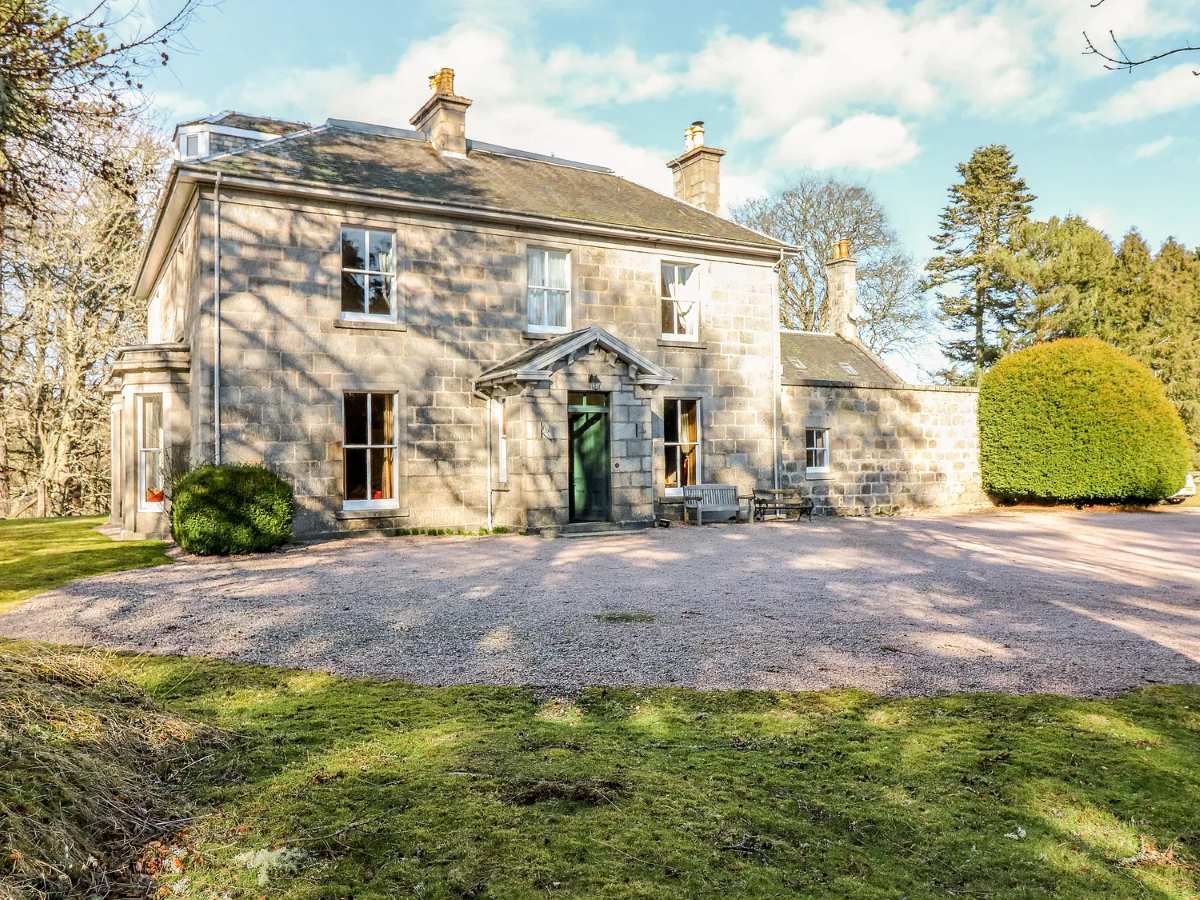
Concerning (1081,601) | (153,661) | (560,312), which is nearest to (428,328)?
(560,312)

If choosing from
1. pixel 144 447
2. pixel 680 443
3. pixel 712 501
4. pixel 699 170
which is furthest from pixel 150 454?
pixel 699 170

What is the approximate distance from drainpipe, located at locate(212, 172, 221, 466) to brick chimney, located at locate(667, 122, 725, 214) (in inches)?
478

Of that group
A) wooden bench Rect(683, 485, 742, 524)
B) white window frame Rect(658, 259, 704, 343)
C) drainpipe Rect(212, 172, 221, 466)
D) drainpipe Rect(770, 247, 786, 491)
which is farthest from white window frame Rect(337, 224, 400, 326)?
drainpipe Rect(770, 247, 786, 491)

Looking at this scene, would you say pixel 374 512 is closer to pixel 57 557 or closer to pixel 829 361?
pixel 57 557

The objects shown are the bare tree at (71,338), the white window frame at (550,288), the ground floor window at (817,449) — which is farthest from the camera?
the bare tree at (71,338)

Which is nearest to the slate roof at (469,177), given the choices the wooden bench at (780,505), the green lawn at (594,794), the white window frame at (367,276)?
the white window frame at (367,276)

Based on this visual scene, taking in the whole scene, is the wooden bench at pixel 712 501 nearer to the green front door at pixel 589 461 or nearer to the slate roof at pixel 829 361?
the green front door at pixel 589 461

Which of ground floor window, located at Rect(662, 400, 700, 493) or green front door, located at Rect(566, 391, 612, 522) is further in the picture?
ground floor window, located at Rect(662, 400, 700, 493)

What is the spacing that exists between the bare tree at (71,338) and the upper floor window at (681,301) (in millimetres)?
15087

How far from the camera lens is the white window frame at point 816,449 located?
2077 centimetres

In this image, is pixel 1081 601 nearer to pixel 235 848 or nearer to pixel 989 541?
pixel 989 541

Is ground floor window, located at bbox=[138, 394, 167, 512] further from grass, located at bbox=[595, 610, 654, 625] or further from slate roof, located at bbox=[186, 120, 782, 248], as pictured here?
grass, located at bbox=[595, 610, 654, 625]

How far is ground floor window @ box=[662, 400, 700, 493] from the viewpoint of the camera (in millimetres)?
18844

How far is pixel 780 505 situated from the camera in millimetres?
18859
